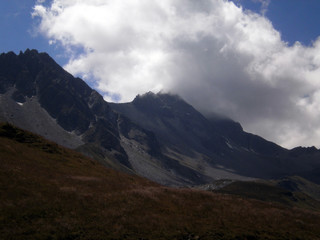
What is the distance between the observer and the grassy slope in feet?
83.2

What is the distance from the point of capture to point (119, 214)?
29.5 m

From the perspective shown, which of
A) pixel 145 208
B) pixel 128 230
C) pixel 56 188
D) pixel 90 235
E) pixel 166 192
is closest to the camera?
pixel 90 235

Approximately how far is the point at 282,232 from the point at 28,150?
45.7 m

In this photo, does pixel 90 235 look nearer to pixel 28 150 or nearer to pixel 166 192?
pixel 166 192

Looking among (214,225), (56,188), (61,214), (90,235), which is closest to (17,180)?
(56,188)

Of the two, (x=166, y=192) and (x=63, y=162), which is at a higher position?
(x=166, y=192)

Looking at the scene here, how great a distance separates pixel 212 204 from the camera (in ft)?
123

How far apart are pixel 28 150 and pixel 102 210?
3269 cm

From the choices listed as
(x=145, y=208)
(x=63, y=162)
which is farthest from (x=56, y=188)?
(x=63, y=162)

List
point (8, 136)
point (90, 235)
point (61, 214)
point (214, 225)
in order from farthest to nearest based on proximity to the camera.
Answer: point (8, 136)
point (214, 225)
point (61, 214)
point (90, 235)

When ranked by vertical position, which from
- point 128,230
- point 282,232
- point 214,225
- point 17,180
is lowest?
point 17,180

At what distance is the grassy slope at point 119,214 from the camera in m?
25.4

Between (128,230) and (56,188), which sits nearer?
(128,230)

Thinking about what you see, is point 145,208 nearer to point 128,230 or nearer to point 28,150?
point 128,230
